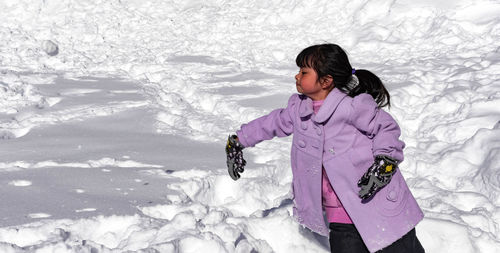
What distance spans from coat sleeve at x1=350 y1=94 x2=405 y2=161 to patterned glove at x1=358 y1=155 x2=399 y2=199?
1.4 inches

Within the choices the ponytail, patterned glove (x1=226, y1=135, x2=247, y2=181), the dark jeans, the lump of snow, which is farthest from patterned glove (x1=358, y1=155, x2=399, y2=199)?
the lump of snow

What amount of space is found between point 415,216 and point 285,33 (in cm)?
813

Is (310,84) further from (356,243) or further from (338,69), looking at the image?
(356,243)

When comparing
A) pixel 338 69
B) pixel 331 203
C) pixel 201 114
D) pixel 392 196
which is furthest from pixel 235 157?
Result: pixel 201 114

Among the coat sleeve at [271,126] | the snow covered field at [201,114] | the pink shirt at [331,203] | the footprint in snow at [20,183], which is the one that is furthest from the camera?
the footprint in snow at [20,183]

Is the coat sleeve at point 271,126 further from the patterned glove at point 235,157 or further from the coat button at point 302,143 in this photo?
the coat button at point 302,143

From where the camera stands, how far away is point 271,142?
508 cm

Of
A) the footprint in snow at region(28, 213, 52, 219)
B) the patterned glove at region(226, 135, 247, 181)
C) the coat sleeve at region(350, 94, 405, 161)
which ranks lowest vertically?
the footprint in snow at region(28, 213, 52, 219)

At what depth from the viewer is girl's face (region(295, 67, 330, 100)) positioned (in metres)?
2.48

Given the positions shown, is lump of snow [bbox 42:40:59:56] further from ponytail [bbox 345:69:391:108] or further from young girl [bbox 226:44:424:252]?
ponytail [bbox 345:69:391:108]

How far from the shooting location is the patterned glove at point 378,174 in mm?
2279

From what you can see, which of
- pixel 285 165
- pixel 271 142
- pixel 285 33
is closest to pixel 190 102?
pixel 271 142

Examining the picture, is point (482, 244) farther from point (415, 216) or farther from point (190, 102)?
point (190, 102)

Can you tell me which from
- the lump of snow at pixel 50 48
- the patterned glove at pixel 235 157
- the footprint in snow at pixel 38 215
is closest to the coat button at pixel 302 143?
the patterned glove at pixel 235 157
